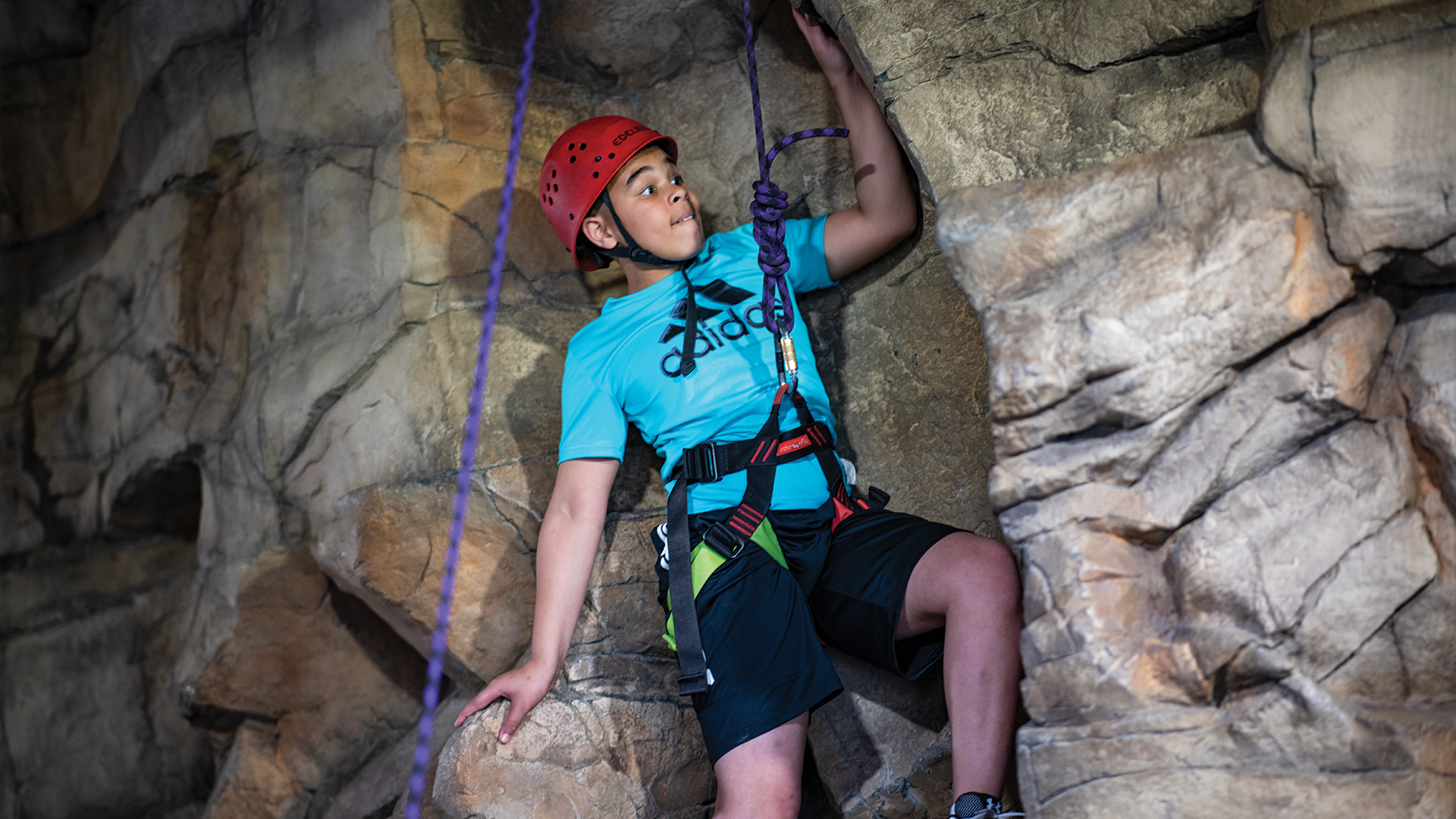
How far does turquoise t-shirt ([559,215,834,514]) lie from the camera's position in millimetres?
2074

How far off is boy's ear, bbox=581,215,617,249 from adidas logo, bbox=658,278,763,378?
0.25 m

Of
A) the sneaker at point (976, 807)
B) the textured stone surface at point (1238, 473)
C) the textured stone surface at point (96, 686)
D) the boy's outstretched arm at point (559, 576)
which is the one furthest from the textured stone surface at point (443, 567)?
the textured stone surface at point (96, 686)

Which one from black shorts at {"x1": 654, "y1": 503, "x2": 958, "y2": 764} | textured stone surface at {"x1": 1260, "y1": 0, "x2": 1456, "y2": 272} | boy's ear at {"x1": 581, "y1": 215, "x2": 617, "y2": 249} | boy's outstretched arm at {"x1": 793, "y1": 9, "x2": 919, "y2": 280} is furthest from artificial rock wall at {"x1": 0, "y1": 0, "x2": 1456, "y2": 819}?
boy's ear at {"x1": 581, "y1": 215, "x2": 617, "y2": 249}

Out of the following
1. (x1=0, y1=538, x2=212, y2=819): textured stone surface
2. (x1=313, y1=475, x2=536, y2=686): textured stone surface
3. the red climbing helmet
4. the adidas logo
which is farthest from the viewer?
(x1=0, y1=538, x2=212, y2=819): textured stone surface

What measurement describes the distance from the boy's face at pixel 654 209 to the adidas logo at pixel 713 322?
0.36ft

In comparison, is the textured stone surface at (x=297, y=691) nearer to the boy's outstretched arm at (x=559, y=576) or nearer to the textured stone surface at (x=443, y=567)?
the textured stone surface at (x=443, y=567)

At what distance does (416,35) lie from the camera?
2.62 meters

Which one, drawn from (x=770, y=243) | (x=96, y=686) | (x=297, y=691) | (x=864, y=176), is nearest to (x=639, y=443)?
(x=770, y=243)

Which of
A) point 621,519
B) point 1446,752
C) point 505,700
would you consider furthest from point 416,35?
point 1446,752

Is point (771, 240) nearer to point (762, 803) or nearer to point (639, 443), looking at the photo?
point (639, 443)

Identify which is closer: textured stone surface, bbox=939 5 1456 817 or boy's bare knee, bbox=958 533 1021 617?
textured stone surface, bbox=939 5 1456 817

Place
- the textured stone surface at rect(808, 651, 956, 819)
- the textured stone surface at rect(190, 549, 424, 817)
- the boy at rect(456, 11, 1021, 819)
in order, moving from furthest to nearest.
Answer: the textured stone surface at rect(190, 549, 424, 817), the textured stone surface at rect(808, 651, 956, 819), the boy at rect(456, 11, 1021, 819)

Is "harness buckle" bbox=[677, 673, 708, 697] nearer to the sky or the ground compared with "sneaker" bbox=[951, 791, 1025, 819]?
nearer to the sky

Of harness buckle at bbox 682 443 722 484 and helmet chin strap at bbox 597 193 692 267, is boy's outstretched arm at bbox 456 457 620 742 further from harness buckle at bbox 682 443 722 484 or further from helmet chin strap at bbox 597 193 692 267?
helmet chin strap at bbox 597 193 692 267
